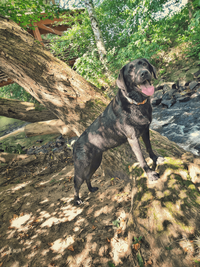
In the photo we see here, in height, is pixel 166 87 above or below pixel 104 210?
above

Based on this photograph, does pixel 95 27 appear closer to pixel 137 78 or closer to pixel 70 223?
pixel 137 78

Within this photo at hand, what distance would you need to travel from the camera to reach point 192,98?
24.1 ft

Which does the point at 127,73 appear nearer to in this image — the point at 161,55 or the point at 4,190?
the point at 4,190

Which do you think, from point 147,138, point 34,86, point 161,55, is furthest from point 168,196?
point 161,55

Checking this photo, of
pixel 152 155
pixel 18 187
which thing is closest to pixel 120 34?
pixel 152 155

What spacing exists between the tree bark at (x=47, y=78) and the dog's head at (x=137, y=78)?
5.26 feet

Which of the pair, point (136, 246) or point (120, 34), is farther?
point (120, 34)

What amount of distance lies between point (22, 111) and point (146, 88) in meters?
6.37

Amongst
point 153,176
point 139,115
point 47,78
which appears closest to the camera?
point 139,115

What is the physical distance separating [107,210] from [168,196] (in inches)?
53.0

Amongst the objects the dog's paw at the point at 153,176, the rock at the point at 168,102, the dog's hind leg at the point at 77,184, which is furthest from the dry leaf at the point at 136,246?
the rock at the point at 168,102

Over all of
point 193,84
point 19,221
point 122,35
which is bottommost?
point 19,221

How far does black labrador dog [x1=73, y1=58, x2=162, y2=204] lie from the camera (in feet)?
6.57

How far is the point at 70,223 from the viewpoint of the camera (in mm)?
2965
